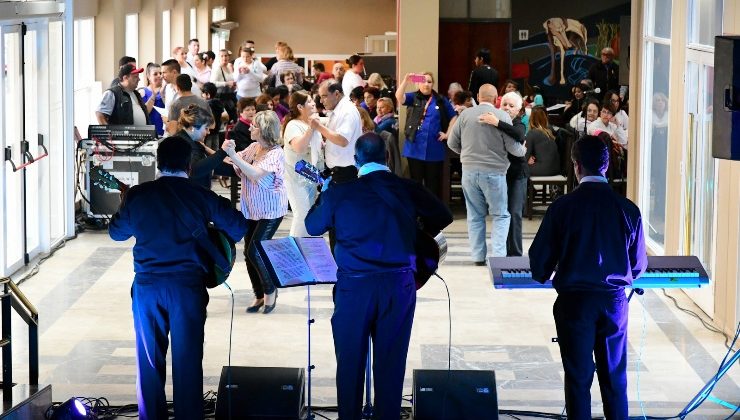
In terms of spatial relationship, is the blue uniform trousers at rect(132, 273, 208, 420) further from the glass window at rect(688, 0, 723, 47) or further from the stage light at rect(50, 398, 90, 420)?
the glass window at rect(688, 0, 723, 47)

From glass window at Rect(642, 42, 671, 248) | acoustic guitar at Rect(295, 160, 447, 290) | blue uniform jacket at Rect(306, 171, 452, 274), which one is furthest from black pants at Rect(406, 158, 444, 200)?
blue uniform jacket at Rect(306, 171, 452, 274)

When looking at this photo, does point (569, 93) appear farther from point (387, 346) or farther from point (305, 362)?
point (387, 346)

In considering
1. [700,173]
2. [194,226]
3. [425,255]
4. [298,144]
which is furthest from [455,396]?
[700,173]

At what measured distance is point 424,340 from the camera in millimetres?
9625

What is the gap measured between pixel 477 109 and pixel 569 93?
11718 mm

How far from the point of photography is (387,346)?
22.5ft

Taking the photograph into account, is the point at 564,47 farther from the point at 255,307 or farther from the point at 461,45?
the point at 255,307

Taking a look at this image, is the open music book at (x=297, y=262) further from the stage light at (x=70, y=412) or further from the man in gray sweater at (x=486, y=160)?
the man in gray sweater at (x=486, y=160)

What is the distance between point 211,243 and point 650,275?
2.28 m

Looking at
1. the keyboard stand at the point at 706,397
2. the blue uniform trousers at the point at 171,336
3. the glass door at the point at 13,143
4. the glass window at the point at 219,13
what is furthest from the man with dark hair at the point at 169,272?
the glass window at the point at 219,13

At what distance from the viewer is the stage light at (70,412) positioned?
704 centimetres

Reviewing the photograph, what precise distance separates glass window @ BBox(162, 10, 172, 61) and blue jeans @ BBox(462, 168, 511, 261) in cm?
1059

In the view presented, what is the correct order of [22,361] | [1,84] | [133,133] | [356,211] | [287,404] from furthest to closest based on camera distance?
[133,133]
[1,84]
[22,361]
[287,404]
[356,211]

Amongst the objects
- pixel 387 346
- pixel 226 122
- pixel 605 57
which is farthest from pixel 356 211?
pixel 605 57
